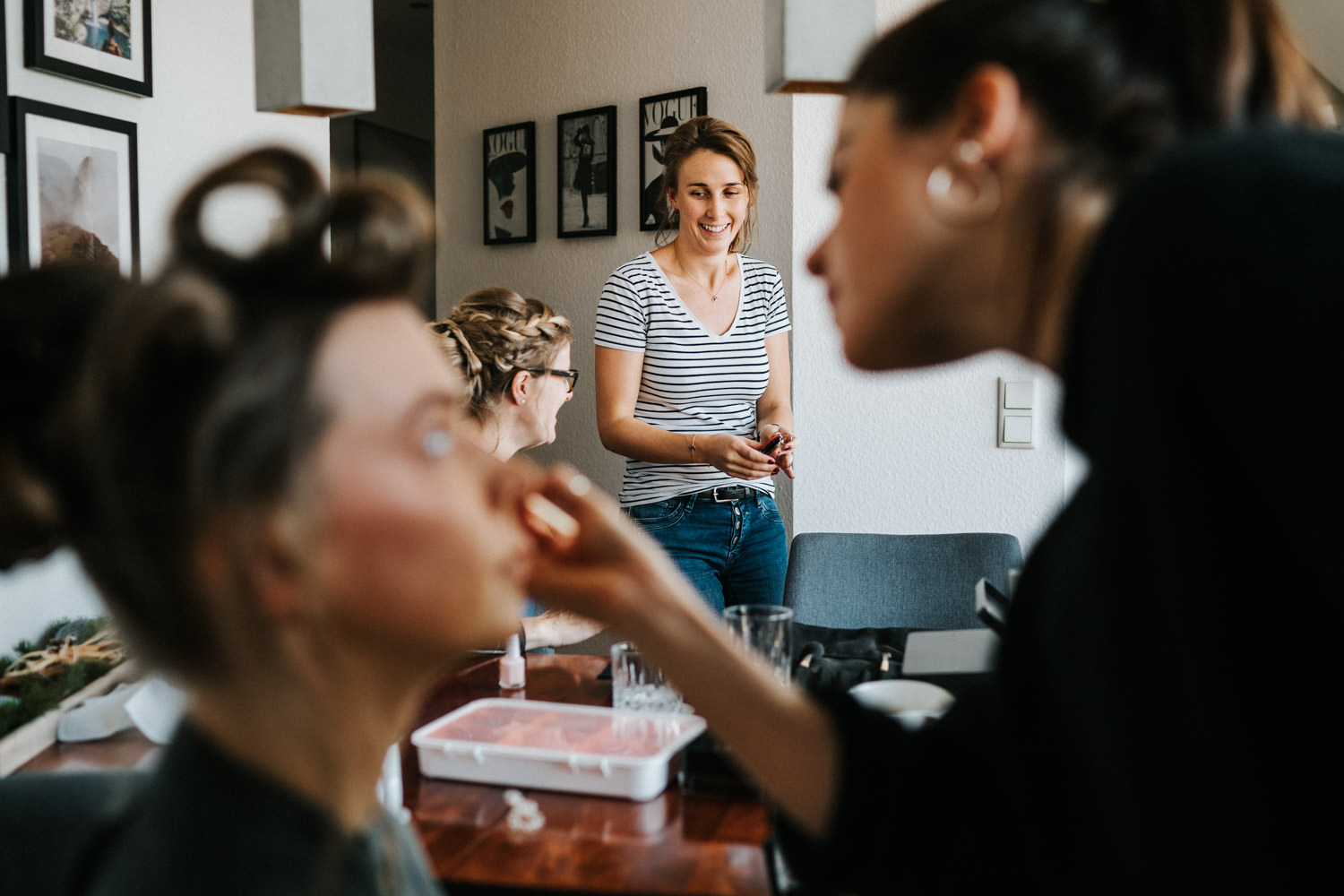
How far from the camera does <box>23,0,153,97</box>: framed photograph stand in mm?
2012

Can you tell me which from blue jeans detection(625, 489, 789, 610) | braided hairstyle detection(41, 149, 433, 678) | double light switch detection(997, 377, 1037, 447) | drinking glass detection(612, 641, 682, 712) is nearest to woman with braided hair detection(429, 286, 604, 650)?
blue jeans detection(625, 489, 789, 610)

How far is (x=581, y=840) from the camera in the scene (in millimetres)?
1216

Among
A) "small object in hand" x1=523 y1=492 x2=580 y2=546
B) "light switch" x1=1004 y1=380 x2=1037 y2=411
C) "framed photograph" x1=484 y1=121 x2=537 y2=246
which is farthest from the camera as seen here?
"framed photograph" x1=484 y1=121 x2=537 y2=246

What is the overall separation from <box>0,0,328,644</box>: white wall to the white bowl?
4.65 ft

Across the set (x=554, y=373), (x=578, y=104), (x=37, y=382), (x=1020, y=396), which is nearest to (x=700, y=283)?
(x=554, y=373)

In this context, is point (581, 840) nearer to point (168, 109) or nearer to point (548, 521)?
point (548, 521)

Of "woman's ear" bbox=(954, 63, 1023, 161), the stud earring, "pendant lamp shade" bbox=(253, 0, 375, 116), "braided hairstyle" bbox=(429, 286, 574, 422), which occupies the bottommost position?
"braided hairstyle" bbox=(429, 286, 574, 422)

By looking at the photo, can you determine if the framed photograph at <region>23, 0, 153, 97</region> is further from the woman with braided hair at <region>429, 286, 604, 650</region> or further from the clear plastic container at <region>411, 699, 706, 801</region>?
the clear plastic container at <region>411, 699, 706, 801</region>

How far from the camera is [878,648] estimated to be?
1.88 metres

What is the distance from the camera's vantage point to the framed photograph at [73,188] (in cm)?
200

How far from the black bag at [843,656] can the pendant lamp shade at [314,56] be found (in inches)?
40.5

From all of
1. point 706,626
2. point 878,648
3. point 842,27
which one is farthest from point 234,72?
point 706,626

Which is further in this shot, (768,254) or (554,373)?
(768,254)

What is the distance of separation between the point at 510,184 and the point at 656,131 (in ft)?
2.14
